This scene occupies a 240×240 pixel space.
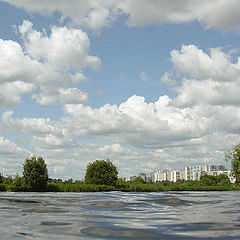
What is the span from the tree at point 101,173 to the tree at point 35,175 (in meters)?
20.8

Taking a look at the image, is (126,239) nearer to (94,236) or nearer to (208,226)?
(94,236)

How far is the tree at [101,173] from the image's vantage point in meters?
97.5

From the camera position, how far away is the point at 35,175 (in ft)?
251

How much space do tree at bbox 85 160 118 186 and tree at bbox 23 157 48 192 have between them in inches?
819

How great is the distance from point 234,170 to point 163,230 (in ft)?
285

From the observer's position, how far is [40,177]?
76.6 metres

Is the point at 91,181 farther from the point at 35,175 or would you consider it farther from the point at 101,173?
the point at 35,175

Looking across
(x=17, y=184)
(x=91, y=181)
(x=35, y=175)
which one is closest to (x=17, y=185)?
(x=17, y=184)

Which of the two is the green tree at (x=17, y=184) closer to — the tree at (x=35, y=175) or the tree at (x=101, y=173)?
the tree at (x=35, y=175)

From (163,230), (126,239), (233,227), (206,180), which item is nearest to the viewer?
(126,239)

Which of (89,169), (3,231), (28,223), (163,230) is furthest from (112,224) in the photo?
(89,169)

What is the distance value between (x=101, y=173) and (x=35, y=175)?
2704 cm

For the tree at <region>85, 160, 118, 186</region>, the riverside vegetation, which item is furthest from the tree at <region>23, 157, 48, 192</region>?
the tree at <region>85, 160, 118, 186</region>

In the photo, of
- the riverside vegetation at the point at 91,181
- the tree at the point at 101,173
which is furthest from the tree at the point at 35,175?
the tree at the point at 101,173
